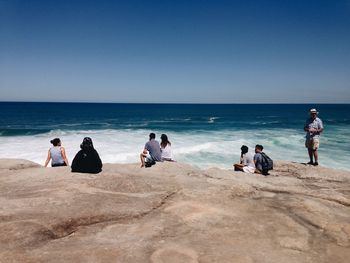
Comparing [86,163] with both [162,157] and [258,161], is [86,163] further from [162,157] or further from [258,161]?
[258,161]

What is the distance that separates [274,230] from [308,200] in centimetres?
168

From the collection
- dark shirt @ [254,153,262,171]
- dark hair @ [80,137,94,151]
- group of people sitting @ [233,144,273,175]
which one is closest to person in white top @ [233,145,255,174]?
group of people sitting @ [233,144,273,175]

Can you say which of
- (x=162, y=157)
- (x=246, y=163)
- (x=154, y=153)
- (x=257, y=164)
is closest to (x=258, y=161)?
(x=257, y=164)

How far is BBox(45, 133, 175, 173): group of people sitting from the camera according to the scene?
739 cm

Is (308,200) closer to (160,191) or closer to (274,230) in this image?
(274,230)

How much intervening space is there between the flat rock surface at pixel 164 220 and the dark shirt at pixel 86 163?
31 cm

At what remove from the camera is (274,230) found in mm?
4562

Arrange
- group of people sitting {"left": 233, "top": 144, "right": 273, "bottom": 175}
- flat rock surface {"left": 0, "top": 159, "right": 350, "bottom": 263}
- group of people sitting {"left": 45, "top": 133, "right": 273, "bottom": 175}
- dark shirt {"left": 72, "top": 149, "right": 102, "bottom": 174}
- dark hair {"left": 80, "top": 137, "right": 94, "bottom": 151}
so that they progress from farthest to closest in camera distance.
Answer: group of people sitting {"left": 233, "top": 144, "right": 273, "bottom": 175} < group of people sitting {"left": 45, "top": 133, "right": 273, "bottom": 175} < dark hair {"left": 80, "top": 137, "right": 94, "bottom": 151} < dark shirt {"left": 72, "top": 149, "right": 102, "bottom": 174} < flat rock surface {"left": 0, "top": 159, "right": 350, "bottom": 263}

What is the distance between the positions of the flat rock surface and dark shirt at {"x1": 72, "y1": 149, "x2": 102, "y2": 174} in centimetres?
31

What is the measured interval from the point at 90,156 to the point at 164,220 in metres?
3.25

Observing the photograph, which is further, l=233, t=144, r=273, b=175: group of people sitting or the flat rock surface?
l=233, t=144, r=273, b=175: group of people sitting

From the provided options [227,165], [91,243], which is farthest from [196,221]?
[227,165]

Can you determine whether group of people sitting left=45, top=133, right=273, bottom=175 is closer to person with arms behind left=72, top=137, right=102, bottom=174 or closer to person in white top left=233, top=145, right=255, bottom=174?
person in white top left=233, top=145, right=255, bottom=174

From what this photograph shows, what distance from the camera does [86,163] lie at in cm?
740
